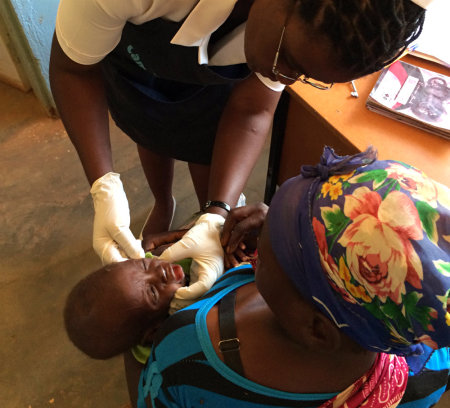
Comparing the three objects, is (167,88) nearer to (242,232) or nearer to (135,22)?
(135,22)

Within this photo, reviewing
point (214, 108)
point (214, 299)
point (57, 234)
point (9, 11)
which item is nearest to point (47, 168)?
point (57, 234)

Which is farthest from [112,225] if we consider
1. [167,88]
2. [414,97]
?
[414,97]

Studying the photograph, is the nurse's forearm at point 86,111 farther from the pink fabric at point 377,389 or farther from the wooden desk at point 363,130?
the pink fabric at point 377,389

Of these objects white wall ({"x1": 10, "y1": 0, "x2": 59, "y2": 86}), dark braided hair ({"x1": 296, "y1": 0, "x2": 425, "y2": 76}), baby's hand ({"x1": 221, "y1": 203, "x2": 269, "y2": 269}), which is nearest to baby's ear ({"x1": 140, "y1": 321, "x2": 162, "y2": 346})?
baby's hand ({"x1": 221, "y1": 203, "x2": 269, "y2": 269})

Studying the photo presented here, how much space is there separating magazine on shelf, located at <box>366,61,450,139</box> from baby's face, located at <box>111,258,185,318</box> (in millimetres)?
803

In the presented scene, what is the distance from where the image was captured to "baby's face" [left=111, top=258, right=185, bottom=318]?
3.67ft

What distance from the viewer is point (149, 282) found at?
3.82 feet

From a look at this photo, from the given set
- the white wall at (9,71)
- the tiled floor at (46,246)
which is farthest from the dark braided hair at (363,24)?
the white wall at (9,71)

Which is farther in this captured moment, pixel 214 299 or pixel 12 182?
pixel 12 182

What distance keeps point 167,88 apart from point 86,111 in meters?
0.28

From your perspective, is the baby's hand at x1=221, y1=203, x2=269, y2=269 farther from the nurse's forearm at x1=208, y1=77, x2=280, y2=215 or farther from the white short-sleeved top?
the white short-sleeved top

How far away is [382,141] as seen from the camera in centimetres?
117

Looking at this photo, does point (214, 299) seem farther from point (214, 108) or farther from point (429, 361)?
point (214, 108)

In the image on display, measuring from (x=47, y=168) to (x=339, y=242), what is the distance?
2.30m
